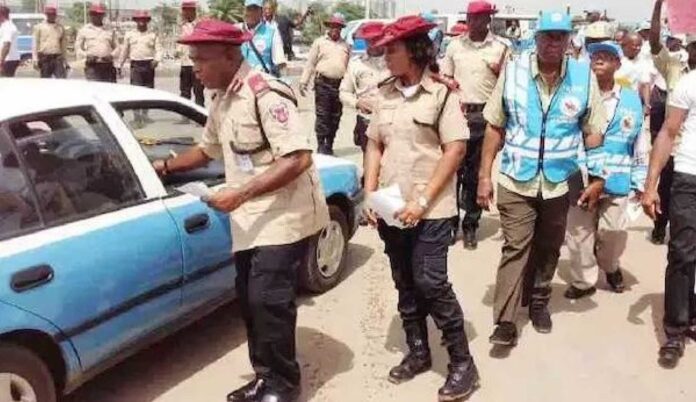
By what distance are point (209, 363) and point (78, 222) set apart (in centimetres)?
123

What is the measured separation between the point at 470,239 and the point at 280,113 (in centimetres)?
342

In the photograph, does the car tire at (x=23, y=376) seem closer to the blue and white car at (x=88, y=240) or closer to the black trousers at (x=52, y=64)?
the blue and white car at (x=88, y=240)

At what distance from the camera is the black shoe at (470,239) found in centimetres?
638

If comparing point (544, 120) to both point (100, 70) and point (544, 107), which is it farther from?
point (100, 70)

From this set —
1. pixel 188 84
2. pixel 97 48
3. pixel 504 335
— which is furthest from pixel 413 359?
pixel 97 48

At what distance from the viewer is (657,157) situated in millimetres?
4109

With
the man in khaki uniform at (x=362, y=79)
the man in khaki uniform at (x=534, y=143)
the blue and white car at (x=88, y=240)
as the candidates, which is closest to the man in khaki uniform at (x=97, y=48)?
the man in khaki uniform at (x=362, y=79)

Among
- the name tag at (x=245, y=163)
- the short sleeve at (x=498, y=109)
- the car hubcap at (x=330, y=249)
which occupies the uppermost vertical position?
the short sleeve at (x=498, y=109)

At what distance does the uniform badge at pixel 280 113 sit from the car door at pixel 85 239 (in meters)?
0.83

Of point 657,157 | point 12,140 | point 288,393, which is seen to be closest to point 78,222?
point 12,140

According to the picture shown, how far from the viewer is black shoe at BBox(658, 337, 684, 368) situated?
420cm

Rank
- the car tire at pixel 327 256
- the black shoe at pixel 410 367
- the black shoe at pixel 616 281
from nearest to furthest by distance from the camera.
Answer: the black shoe at pixel 410 367 → the car tire at pixel 327 256 → the black shoe at pixel 616 281

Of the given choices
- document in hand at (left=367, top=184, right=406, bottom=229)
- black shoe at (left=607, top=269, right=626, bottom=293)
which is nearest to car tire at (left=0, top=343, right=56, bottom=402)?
document in hand at (left=367, top=184, right=406, bottom=229)

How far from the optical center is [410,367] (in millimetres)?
4023
